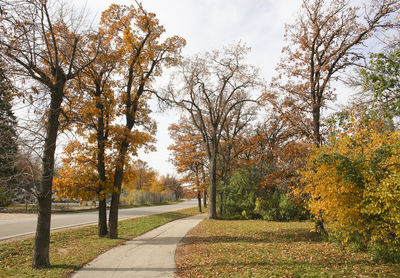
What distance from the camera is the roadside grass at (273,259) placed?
6.26 metres

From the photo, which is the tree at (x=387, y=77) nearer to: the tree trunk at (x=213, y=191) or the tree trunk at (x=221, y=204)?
the tree trunk at (x=213, y=191)

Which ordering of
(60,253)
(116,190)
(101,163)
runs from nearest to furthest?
1. (60,253)
2. (116,190)
3. (101,163)

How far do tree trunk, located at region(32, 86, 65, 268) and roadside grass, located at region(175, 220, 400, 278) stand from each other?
3.89 metres

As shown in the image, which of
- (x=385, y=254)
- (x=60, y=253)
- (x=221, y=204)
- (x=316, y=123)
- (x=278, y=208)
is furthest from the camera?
(x=221, y=204)

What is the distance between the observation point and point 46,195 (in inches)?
283

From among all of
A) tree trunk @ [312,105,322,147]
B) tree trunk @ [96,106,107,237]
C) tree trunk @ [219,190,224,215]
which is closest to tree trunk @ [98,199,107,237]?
tree trunk @ [96,106,107,237]

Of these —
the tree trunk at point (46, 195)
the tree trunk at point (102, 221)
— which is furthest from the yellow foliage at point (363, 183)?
the tree trunk at point (102, 221)

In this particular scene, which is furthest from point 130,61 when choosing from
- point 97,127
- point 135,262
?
point 135,262

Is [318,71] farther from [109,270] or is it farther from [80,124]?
[109,270]

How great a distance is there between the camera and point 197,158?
28.0m

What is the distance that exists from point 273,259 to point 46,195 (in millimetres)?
6977

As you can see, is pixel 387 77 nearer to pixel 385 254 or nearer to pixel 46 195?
pixel 385 254

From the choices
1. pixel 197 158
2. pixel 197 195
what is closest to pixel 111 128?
pixel 197 158

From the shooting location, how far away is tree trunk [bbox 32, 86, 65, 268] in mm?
7011
